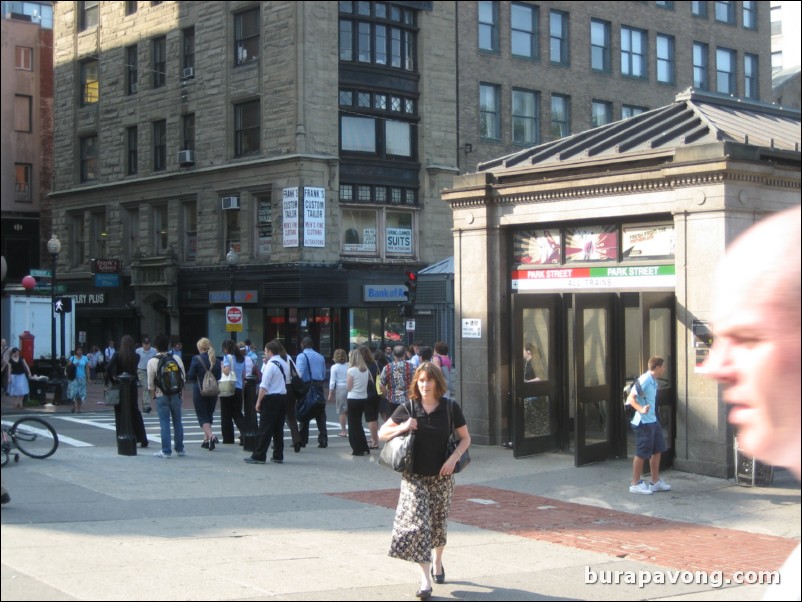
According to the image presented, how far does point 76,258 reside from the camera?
46.6m

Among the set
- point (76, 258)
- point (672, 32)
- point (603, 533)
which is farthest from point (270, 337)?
point (603, 533)

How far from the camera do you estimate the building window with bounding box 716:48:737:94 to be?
157ft

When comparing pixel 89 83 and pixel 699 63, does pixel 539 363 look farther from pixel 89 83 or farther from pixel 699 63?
pixel 699 63

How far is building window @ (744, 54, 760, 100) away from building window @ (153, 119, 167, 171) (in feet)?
92.4

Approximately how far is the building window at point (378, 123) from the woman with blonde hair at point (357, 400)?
2187 cm

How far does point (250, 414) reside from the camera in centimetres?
1616

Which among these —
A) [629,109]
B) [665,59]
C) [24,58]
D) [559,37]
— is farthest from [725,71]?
[24,58]

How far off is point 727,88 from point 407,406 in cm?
4499

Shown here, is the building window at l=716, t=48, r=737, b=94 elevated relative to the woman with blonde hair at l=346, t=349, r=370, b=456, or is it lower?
elevated

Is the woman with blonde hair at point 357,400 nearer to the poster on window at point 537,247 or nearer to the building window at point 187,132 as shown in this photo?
the poster on window at point 537,247

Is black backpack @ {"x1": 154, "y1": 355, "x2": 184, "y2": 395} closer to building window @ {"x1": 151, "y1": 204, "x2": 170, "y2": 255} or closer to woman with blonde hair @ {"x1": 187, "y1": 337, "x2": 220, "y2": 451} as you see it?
woman with blonde hair @ {"x1": 187, "y1": 337, "x2": 220, "y2": 451}

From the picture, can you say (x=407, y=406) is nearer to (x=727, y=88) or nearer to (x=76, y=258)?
(x=76, y=258)

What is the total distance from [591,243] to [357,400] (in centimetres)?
465

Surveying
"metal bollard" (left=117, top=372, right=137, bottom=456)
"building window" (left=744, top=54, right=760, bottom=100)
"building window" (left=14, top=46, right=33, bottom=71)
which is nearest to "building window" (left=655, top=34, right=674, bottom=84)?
"building window" (left=744, top=54, right=760, bottom=100)
